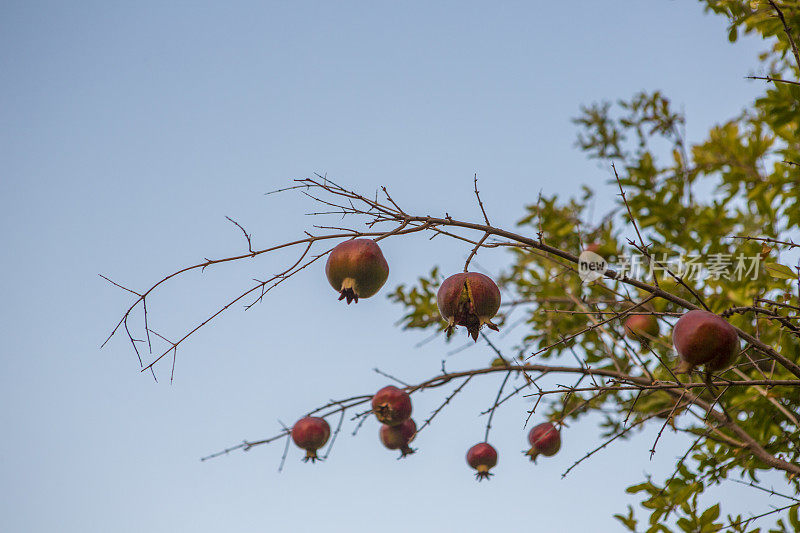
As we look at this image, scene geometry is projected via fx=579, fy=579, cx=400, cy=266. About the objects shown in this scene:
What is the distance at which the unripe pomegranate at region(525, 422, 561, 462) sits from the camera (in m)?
2.78

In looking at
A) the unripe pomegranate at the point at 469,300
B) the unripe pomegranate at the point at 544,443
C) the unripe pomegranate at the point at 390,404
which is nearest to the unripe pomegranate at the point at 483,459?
the unripe pomegranate at the point at 544,443

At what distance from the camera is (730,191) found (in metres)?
4.27

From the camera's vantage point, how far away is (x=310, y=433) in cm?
262

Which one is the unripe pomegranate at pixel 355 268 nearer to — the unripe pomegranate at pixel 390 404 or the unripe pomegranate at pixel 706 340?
the unripe pomegranate at pixel 706 340

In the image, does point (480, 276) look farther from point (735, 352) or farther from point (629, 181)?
point (629, 181)

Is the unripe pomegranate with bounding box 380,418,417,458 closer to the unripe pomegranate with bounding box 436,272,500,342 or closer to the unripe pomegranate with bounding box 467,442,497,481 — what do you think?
the unripe pomegranate with bounding box 467,442,497,481

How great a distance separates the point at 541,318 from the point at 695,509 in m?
1.62

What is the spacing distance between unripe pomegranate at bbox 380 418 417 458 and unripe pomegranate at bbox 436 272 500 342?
1.23 metres

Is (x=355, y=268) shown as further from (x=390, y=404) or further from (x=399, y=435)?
(x=399, y=435)

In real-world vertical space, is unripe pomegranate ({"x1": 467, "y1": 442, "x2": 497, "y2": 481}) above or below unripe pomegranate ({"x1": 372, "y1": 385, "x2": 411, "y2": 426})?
below

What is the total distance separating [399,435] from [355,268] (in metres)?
1.34

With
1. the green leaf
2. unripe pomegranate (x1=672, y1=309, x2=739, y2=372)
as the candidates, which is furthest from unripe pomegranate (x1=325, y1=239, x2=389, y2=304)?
the green leaf

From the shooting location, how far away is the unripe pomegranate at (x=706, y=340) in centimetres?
143

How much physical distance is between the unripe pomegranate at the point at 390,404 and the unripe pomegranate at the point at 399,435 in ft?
0.29
